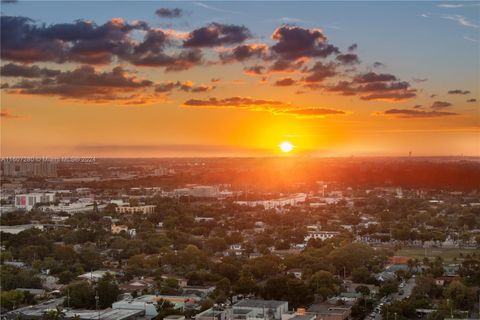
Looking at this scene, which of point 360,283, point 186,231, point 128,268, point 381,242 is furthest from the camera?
point 186,231

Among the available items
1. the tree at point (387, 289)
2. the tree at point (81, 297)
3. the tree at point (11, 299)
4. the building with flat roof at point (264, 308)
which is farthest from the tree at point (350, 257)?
the tree at point (11, 299)

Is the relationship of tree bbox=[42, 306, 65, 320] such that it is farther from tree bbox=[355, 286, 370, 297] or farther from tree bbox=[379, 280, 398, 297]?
tree bbox=[379, 280, 398, 297]

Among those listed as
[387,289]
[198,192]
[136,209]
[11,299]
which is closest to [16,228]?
[136,209]

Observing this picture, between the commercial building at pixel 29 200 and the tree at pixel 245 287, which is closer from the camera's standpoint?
the tree at pixel 245 287

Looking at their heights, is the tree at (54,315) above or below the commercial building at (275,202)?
below

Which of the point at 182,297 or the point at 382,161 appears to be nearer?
the point at 182,297

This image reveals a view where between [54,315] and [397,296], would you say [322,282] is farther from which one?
[54,315]

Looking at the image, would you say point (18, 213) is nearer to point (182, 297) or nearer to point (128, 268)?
point (128, 268)

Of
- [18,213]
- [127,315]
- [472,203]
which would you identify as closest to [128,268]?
[127,315]

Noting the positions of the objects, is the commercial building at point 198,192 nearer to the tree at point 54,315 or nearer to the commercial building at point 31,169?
the commercial building at point 31,169
